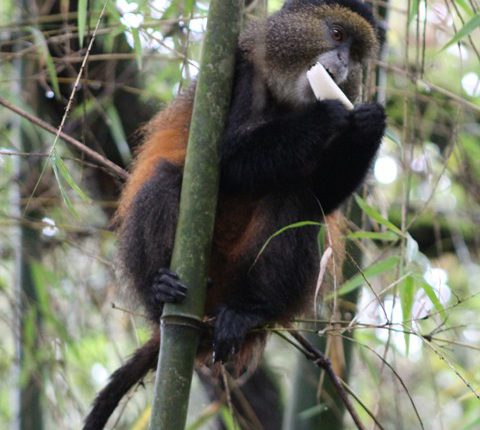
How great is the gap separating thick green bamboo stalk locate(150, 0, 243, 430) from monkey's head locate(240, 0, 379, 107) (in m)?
1.07

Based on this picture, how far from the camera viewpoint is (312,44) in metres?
3.89

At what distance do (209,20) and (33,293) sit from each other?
2147 mm

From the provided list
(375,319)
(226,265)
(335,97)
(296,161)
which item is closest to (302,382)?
(375,319)

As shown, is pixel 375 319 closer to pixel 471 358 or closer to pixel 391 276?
pixel 391 276

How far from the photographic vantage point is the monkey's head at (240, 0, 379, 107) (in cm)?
374

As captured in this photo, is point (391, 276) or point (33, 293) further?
point (33, 293)

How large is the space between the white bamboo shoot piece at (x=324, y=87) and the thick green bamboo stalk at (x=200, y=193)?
75 cm

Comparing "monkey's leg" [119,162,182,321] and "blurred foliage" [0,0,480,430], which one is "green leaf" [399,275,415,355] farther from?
"monkey's leg" [119,162,182,321]

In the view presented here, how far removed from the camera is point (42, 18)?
440 centimetres

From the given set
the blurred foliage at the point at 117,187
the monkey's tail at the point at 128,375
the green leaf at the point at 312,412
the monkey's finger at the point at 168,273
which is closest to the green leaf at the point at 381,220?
the blurred foliage at the point at 117,187

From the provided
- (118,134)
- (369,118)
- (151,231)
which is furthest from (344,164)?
(118,134)

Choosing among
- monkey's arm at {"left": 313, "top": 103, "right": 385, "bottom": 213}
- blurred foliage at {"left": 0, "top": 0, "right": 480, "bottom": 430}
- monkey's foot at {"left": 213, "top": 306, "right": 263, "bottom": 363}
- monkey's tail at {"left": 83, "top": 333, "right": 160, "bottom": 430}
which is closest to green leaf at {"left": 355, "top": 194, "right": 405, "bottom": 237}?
blurred foliage at {"left": 0, "top": 0, "right": 480, "bottom": 430}

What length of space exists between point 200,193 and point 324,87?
0.99 m

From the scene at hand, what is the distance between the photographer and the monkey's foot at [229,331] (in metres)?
3.11
